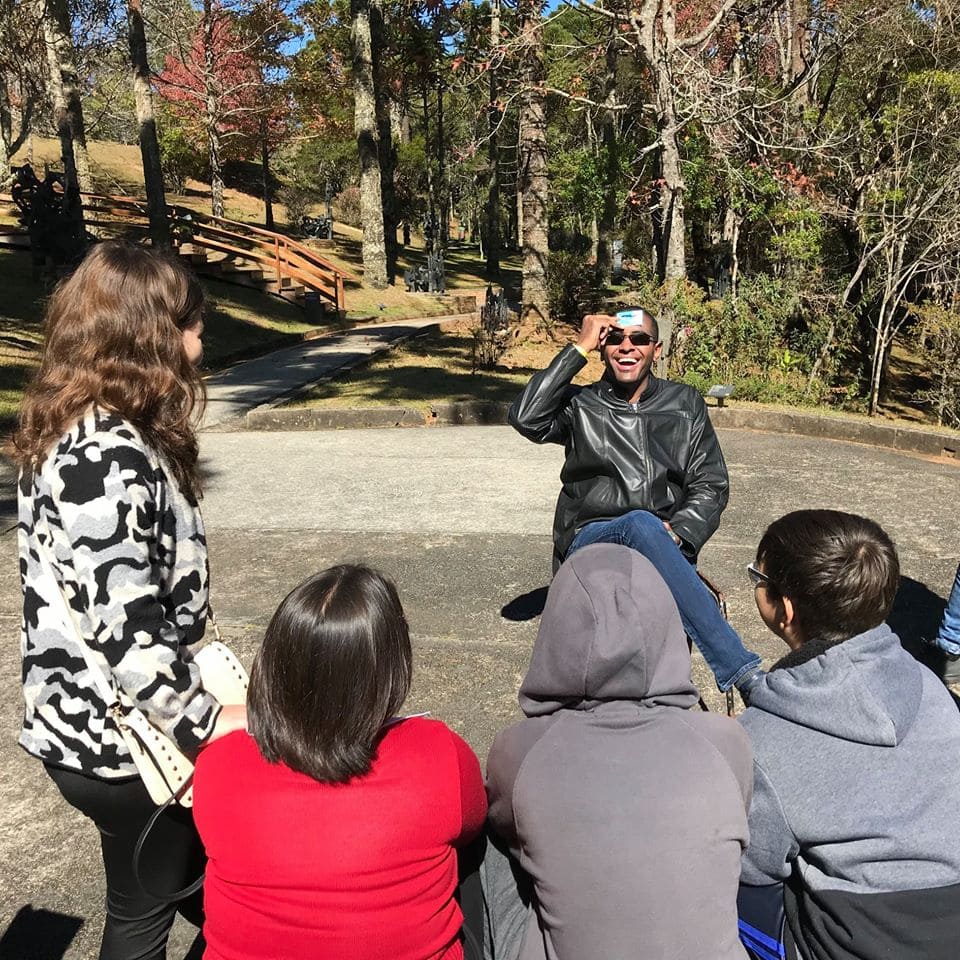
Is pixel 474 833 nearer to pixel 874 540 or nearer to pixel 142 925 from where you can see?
pixel 142 925

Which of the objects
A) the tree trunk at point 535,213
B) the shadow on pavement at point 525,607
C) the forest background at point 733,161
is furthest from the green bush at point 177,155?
the shadow on pavement at point 525,607

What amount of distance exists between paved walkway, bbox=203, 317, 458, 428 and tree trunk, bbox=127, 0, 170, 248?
346cm

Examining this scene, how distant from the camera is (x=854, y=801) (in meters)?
1.80

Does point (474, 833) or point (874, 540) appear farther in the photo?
point (874, 540)

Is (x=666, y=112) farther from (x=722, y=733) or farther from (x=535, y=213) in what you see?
(x=722, y=733)

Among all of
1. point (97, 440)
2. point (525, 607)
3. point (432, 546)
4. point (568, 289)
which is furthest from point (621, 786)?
point (568, 289)

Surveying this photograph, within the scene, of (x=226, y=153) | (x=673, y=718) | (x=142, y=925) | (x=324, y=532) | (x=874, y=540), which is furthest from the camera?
(x=226, y=153)

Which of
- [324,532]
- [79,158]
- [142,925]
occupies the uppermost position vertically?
[79,158]

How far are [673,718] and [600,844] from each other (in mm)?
271

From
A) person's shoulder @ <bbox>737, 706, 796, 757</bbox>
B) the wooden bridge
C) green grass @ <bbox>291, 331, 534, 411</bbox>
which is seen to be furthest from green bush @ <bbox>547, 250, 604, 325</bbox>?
person's shoulder @ <bbox>737, 706, 796, 757</bbox>

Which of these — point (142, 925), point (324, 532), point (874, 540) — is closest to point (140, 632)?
point (142, 925)

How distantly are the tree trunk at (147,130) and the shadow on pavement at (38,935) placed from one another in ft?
51.3

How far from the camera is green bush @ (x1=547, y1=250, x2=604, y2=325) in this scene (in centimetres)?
1800

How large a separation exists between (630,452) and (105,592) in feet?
7.80
